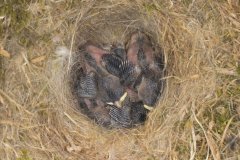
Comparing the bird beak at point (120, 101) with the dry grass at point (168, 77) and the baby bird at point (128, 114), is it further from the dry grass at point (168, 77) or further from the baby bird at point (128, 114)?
the dry grass at point (168, 77)

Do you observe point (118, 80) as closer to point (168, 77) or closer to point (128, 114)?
point (128, 114)

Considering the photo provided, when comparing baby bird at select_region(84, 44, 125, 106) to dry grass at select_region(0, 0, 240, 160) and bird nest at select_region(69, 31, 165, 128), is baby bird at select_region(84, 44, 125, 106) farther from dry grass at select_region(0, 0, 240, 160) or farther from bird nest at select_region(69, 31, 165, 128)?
dry grass at select_region(0, 0, 240, 160)

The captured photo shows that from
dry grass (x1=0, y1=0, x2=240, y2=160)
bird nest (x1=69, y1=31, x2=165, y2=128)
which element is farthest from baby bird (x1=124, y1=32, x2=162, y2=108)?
dry grass (x1=0, y1=0, x2=240, y2=160)

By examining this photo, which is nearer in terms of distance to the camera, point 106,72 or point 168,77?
point 168,77

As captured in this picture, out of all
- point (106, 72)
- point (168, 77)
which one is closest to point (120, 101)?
point (106, 72)

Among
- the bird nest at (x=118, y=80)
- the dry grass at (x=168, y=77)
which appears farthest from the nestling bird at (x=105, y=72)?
the dry grass at (x=168, y=77)

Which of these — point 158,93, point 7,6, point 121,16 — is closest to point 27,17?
point 7,6

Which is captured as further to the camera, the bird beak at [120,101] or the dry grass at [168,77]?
the bird beak at [120,101]

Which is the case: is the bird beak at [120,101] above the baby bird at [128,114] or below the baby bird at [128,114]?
above
